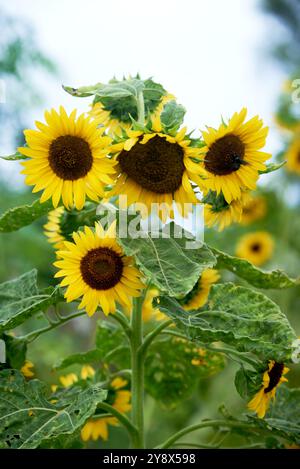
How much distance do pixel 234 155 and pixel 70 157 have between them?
175mm

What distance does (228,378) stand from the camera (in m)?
1.97

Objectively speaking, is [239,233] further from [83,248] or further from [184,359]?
[83,248]

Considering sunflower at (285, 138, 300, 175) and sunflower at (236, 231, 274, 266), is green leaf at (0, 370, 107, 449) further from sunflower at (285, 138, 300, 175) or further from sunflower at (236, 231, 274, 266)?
sunflower at (285, 138, 300, 175)

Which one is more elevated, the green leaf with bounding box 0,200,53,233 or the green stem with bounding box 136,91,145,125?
the green stem with bounding box 136,91,145,125

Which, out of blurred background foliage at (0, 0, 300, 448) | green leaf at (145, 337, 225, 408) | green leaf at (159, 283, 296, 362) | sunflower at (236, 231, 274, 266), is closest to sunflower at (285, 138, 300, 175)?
blurred background foliage at (0, 0, 300, 448)

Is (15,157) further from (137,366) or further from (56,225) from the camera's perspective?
(137,366)

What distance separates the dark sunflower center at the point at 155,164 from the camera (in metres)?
0.66

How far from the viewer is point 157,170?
69cm

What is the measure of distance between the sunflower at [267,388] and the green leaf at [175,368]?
194 mm

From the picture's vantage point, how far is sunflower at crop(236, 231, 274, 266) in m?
2.00

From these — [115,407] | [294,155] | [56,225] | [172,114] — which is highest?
[294,155]

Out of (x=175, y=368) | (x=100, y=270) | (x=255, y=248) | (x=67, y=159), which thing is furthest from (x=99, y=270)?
(x=255, y=248)

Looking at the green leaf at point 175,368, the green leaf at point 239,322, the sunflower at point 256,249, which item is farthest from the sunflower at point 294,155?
the green leaf at point 239,322

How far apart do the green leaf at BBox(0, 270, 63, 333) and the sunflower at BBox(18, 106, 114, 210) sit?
0.11 m
